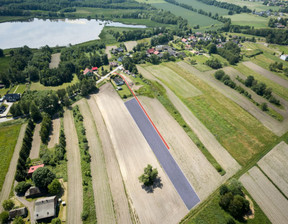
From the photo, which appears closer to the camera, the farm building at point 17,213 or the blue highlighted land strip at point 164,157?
the farm building at point 17,213

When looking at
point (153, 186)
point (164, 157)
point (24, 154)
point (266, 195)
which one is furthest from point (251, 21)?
point (24, 154)

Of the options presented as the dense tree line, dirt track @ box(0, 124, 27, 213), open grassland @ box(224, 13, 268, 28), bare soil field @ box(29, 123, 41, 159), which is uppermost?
open grassland @ box(224, 13, 268, 28)

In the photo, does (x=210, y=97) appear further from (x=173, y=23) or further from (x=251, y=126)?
(x=173, y=23)

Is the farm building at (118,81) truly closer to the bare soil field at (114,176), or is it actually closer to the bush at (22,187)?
the bare soil field at (114,176)

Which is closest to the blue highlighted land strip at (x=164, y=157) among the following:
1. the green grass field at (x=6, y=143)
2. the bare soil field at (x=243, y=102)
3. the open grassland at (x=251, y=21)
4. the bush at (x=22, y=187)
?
the bush at (x=22, y=187)

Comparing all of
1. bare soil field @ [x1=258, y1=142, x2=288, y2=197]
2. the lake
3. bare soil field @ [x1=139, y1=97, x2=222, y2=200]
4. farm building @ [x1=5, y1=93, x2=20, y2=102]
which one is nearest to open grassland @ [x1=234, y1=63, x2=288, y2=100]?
bare soil field @ [x1=258, y1=142, x2=288, y2=197]

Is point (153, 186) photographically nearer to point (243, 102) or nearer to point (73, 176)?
point (73, 176)

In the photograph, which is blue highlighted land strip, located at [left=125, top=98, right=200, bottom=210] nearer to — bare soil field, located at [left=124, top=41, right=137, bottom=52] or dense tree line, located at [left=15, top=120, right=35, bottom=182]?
dense tree line, located at [left=15, top=120, right=35, bottom=182]
